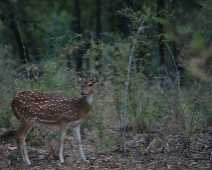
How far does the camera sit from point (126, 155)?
8766 mm

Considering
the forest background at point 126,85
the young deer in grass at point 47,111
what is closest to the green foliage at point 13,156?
the young deer in grass at point 47,111

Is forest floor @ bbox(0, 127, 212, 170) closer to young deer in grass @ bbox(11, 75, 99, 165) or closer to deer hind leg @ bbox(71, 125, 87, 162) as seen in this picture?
deer hind leg @ bbox(71, 125, 87, 162)

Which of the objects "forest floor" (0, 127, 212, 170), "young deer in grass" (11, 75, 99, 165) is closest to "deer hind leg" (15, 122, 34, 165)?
"young deer in grass" (11, 75, 99, 165)

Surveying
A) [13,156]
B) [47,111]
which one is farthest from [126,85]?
[13,156]

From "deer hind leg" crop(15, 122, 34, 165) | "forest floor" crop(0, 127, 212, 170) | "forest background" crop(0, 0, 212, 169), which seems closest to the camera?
"forest floor" crop(0, 127, 212, 170)

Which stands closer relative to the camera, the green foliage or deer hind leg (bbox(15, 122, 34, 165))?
deer hind leg (bbox(15, 122, 34, 165))

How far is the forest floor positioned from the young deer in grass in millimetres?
281

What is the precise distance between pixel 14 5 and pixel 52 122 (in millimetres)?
11110

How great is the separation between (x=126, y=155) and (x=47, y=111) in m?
1.71

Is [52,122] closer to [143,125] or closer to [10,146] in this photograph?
[10,146]

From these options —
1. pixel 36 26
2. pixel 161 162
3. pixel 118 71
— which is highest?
pixel 36 26

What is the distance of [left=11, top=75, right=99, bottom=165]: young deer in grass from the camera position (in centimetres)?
852

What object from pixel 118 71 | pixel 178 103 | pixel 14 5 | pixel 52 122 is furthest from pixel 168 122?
pixel 14 5

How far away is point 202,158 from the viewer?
828cm
